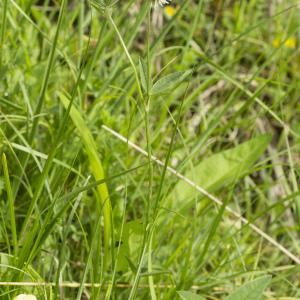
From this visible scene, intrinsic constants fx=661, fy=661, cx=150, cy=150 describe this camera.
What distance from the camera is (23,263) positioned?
111 cm

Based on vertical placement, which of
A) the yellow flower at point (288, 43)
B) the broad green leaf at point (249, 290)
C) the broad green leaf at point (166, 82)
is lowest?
the broad green leaf at point (249, 290)

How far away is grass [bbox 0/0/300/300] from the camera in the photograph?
3.67 feet

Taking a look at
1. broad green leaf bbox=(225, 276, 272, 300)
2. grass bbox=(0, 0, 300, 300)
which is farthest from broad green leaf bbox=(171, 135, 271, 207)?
broad green leaf bbox=(225, 276, 272, 300)

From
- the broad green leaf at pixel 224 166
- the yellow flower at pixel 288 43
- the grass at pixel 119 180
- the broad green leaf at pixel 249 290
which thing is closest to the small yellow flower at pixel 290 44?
the yellow flower at pixel 288 43

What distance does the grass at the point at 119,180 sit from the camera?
1117 millimetres

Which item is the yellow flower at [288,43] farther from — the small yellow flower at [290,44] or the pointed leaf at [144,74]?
the pointed leaf at [144,74]

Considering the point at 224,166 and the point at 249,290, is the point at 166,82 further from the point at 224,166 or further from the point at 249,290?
the point at 224,166

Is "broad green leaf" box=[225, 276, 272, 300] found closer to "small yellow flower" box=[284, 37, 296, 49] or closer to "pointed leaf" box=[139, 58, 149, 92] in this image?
"pointed leaf" box=[139, 58, 149, 92]

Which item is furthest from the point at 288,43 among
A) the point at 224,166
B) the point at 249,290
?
the point at 249,290

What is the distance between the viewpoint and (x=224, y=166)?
1650 millimetres

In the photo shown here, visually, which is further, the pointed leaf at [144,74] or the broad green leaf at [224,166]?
the broad green leaf at [224,166]

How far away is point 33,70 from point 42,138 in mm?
177

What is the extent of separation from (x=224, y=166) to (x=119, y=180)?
29 cm

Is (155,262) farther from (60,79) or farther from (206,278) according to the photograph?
(60,79)
